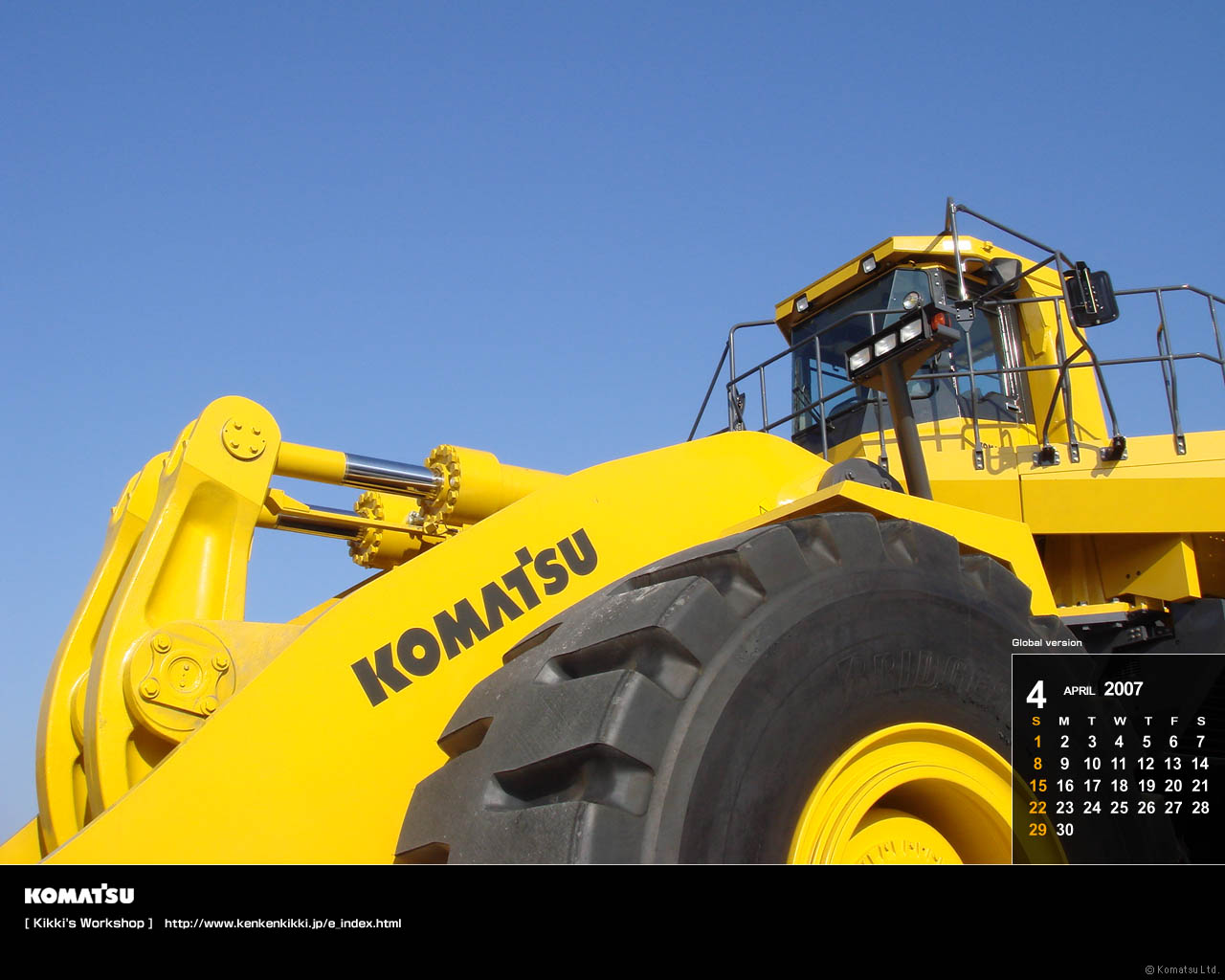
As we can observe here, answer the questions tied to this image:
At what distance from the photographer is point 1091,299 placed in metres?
4.62

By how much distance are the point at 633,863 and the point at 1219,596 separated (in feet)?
13.7

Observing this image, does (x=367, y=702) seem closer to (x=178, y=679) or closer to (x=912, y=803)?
(x=178, y=679)

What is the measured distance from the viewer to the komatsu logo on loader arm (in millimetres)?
2590

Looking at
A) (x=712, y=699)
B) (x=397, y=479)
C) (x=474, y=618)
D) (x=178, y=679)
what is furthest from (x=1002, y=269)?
(x=178, y=679)

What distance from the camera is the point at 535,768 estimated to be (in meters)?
2.02

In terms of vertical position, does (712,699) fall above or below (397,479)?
below

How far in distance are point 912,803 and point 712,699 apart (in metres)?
0.77

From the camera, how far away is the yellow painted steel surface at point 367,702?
2.31m
